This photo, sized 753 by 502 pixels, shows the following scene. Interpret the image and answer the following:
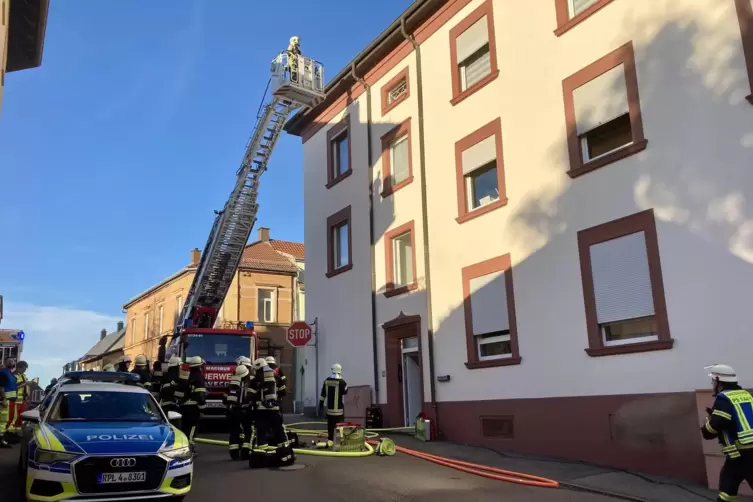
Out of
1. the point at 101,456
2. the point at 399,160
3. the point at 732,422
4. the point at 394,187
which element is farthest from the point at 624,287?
the point at 101,456

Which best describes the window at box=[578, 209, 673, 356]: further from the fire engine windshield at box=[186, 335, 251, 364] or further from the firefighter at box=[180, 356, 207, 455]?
the fire engine windshield at box=[186, 335, 251, 364]

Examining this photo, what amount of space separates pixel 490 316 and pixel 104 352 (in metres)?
56.0

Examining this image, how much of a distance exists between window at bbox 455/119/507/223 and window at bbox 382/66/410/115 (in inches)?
130

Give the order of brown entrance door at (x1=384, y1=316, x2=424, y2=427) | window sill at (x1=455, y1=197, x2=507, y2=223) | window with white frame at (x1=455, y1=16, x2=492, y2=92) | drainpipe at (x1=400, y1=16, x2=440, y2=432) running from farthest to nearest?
1. brown entrance door at (x1=384, y1=316, x2=424, y2=427)
2. drainpipe at (x1=400, y1=16, x2=440, y2=432)
3. window with white frame at (x1=455, y1=16, x2=492, y2=92)
4. window sill at (x1=455, y1=197, x2=507, y2=223)

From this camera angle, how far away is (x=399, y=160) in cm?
1803

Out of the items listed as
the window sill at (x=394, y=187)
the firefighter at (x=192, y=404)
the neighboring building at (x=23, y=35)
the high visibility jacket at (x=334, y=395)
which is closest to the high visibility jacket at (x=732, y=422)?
the high visibility jacket at (x=334, y=395)

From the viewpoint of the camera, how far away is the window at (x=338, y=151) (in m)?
20.5

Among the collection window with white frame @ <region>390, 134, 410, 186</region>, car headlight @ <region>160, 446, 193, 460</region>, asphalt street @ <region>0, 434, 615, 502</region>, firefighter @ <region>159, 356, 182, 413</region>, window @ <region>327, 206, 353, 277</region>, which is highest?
window with white frame @ <region>390, 134, 410, 186</region>

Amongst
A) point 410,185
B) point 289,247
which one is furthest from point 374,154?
point 289,247

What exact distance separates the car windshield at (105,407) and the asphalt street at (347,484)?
1.26 metres

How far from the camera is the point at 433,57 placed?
1681cm

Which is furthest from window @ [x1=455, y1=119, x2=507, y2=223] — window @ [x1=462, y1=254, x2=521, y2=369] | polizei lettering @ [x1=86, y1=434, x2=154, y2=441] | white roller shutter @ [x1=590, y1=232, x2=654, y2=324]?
polizei lettering @ [x1=86, y1=434, x2=154, y2=441]

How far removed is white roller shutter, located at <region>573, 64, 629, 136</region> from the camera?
11.8m

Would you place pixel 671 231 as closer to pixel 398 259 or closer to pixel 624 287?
pixel 624 287
